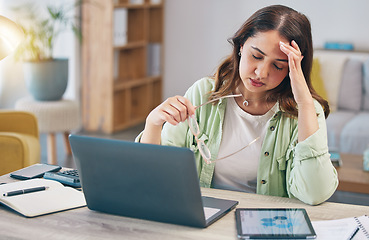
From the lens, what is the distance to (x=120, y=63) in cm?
545

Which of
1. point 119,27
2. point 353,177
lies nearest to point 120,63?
point 119,27

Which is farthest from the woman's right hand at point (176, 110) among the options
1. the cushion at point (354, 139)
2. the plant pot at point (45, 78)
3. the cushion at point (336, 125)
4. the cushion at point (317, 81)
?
the cushion at point (317, 81)

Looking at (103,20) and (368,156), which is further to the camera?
(103,20)

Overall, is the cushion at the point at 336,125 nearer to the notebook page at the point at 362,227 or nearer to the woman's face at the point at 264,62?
the woman's face at the point at 264,62

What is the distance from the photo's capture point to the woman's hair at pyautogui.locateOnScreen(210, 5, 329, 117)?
1.65 m

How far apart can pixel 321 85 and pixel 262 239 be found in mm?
3461

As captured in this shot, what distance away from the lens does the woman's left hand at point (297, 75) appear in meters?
1.58

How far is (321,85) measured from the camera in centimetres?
451

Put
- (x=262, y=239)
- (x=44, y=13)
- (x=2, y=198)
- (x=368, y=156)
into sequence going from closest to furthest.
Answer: (x=262, y=239)
(x=2, y=198)
(x=368, y=156)
(x=44, y=13)

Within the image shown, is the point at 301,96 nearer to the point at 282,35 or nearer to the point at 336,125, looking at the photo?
the point at 282,35

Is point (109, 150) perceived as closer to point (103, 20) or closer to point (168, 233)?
point (168, 233)

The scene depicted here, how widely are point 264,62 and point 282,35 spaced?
0.10 m

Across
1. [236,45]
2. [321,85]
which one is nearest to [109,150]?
[236,45]

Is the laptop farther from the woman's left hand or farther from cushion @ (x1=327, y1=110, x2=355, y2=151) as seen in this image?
cushion @ (x1=327, y1=110, x2=355, y2=151)
